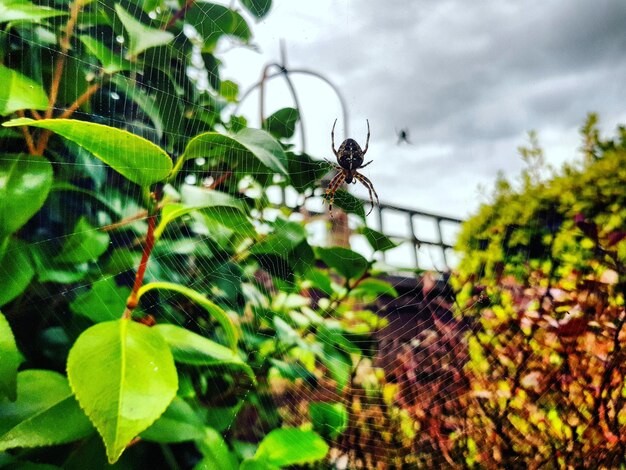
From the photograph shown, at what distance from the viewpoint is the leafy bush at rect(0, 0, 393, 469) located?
57 centimetres

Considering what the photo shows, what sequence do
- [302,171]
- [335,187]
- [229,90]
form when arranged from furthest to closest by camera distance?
[335,187]
[229,90]
[302,171]

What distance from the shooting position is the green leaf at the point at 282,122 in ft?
3.54

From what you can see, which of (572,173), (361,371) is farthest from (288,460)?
(572,173)

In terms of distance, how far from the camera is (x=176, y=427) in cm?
70

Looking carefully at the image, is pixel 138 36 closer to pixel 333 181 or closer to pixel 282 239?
pixel 282 239

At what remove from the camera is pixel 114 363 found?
523mm

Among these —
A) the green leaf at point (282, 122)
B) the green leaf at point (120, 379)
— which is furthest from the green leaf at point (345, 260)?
the green leaf at point (120, 379)

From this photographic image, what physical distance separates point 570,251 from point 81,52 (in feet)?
7.43

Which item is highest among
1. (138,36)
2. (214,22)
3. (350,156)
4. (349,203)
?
(350,156)

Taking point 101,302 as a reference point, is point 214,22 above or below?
above

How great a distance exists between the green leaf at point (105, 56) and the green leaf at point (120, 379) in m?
0.47

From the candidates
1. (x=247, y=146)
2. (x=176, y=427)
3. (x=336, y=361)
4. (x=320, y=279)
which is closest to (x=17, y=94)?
(x=247, y=146)

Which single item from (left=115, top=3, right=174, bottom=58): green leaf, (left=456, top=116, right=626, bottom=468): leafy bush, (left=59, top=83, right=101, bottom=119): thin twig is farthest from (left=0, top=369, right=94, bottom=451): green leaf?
(left=456, top=116, right=626, bottom=468): leafy bush

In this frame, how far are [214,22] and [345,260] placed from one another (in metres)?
0.63
